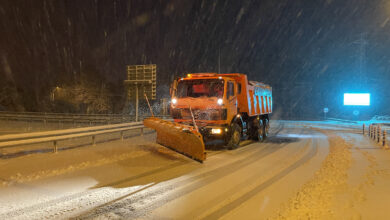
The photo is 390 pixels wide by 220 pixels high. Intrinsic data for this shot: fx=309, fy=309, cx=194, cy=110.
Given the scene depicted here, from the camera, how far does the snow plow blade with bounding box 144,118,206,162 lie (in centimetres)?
921

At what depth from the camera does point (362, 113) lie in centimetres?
5438

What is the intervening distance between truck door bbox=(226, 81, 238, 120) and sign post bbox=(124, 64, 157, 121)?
9.04m

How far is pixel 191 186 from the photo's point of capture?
6.91 m

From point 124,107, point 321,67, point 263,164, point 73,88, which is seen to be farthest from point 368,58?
point 263,164

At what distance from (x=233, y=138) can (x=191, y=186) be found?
18.9 feet

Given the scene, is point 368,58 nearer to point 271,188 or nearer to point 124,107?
point 124,107

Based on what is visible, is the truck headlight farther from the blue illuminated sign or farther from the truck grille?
the blue illuminated sign

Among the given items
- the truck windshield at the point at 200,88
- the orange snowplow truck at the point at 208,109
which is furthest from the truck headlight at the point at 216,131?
the truck windshield at the point at 200,88

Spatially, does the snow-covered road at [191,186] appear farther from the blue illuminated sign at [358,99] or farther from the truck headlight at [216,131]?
the blue illuminated sign at [358,99]

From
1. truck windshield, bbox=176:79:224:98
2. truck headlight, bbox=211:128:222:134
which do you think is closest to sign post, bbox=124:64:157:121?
truck windshield, bbox=176:79:224:98

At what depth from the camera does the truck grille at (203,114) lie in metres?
11.6

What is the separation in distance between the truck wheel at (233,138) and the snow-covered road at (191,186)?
3.62 feet

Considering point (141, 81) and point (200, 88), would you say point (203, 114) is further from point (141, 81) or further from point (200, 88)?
point (141, 81)

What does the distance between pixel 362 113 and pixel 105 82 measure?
1912 inches
